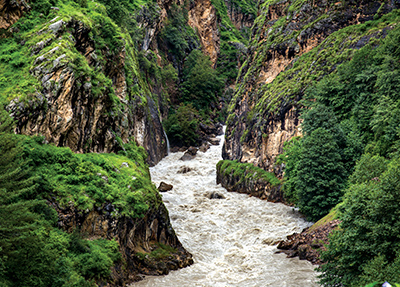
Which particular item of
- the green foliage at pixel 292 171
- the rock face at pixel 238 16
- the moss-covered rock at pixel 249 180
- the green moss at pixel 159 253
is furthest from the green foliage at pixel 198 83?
the green moss at pixel 159 253

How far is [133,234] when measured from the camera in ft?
71.8

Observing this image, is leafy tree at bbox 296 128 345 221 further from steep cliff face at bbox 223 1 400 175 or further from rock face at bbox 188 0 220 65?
rock face at bbox 188 0 220 65

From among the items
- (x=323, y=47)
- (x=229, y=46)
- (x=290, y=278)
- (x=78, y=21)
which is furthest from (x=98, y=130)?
(x=229, y=46)

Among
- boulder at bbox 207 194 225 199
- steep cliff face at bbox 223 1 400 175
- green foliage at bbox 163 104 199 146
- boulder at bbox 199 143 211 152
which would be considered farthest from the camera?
green foliage at bbox 163 104 199 146

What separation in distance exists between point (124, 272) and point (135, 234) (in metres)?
3.03

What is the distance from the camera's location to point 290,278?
21.2 metres

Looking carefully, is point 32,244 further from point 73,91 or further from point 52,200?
point 73,91

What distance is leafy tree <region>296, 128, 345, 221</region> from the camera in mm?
28625

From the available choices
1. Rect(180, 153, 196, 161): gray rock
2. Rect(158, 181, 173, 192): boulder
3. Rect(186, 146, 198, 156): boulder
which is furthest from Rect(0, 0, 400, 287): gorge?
Rect(186, 146, 198, 156): boulder

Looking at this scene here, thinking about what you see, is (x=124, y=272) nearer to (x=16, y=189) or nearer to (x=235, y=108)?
(x=16, y=189)

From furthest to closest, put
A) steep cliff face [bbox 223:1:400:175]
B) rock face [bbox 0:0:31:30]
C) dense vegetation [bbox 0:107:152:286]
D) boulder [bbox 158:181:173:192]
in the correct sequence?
boulder [bbox 158:181:173:192] → steep cliff face [bbox 223:1:400:175] → rock face [bbox 0:0:31:30] → dense vegetation [bbox 0:107:152:286]

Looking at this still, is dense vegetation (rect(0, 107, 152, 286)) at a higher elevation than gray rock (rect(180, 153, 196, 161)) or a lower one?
lower

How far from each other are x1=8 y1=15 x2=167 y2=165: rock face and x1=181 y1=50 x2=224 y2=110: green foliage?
162ft

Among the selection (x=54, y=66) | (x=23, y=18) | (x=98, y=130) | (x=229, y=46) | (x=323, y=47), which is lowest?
(x=98, y=130)
